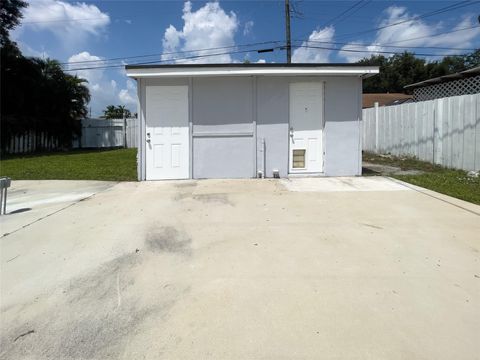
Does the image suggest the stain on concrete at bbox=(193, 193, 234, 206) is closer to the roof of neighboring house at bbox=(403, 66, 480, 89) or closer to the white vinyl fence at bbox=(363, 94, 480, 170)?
the white vinyl fence at bbox=(363, 94, 480, 170)

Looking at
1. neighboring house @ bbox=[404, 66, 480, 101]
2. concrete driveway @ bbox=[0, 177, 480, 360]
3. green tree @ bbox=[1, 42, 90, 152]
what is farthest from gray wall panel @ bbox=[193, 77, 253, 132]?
green tree @ bbox=[1, 42, 90, 152]

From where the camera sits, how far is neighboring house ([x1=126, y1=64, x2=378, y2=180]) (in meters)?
8.63

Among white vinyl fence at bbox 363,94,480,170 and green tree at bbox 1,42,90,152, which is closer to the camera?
white vinyl fence at bbox 363,94,480,170

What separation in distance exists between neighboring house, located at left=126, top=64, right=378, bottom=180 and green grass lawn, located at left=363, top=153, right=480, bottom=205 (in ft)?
5.47

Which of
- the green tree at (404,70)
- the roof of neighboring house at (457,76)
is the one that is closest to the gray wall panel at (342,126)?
the roof of neighboring house at (457,76)

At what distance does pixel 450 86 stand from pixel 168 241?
591 inches

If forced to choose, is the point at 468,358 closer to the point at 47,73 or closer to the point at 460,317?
the point at 460,317

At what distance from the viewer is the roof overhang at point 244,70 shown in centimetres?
816

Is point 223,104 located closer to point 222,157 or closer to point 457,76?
point 222,157

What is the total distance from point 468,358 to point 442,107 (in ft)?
32.5

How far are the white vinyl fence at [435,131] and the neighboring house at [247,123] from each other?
295cm

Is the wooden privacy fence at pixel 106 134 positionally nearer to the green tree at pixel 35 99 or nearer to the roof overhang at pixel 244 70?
the green tree at pixel 35 99

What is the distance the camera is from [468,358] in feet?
7.09

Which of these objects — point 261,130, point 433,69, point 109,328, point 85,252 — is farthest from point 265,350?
point 433,69
